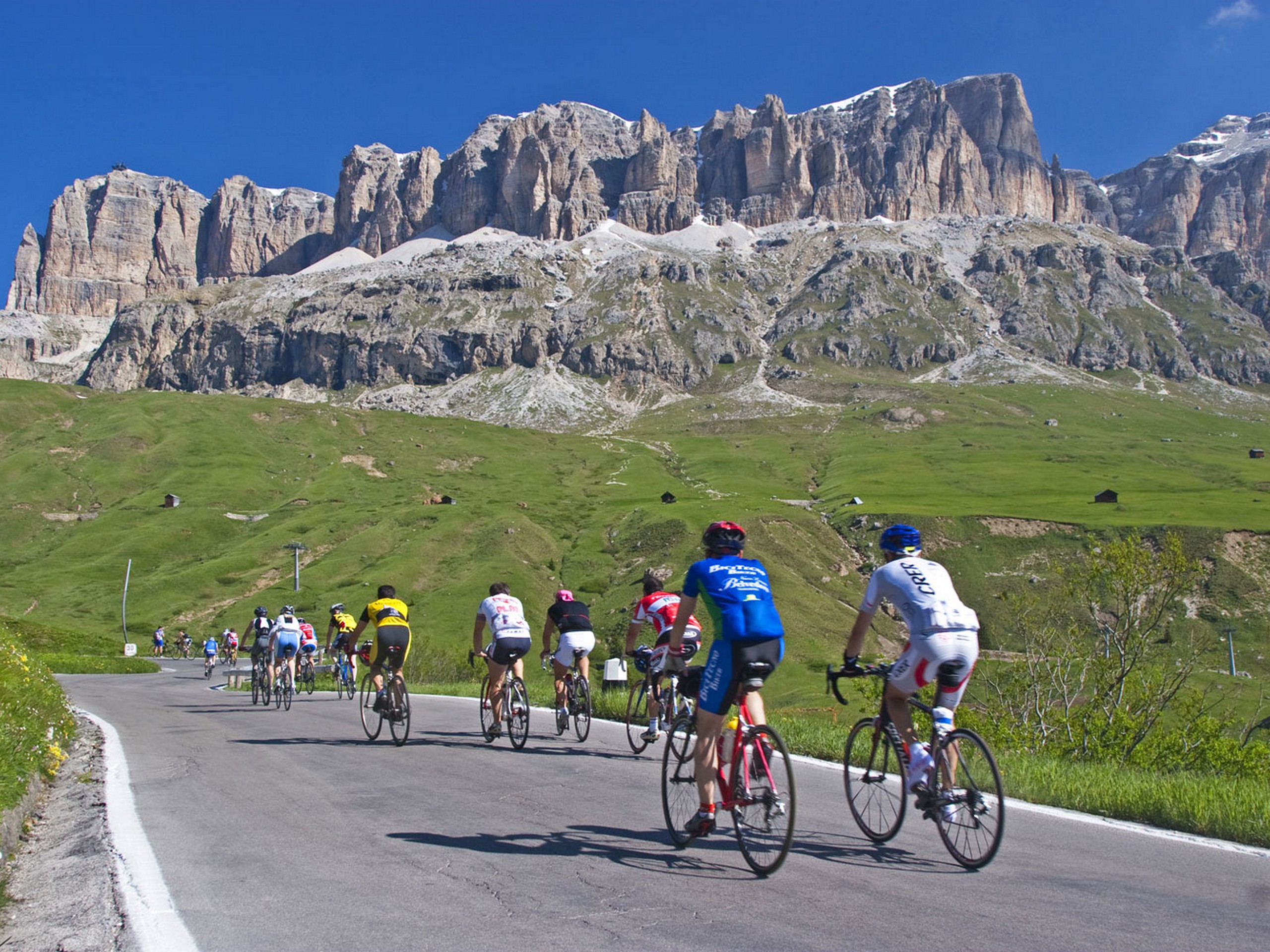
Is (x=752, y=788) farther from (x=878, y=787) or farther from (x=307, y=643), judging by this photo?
(x=307, y=643)

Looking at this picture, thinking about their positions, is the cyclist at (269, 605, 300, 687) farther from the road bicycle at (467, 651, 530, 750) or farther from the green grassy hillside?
the green grassy hillside

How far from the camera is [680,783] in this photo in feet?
26.6

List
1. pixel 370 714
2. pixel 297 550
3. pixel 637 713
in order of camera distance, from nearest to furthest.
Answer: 1. pixel 637 713
2. pixel 370 714
3. pixel 297 550

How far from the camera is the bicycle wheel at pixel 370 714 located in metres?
16.3

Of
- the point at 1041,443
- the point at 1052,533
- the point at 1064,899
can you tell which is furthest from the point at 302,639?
the point at 1041,443

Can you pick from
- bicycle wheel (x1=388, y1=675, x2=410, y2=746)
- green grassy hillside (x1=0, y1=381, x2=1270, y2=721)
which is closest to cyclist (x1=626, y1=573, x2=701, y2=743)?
bicycle wheel (x1=388, y1=675, x2=410, y2=746)

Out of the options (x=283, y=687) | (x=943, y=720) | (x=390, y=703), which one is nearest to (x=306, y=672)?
(x=283, y=687)

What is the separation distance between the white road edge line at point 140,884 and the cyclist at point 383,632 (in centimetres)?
464

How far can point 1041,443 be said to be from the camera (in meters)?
167

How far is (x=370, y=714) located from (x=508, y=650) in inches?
164

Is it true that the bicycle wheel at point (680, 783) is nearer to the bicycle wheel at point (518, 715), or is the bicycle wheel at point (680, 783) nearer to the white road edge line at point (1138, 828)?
the white road edge line at point (1138, 828)

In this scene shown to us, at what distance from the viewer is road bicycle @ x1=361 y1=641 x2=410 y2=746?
15617 millimetres

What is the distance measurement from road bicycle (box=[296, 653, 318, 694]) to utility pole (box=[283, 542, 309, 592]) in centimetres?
5528

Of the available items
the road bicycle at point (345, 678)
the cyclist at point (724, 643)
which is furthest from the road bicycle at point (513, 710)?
the road bicycle at point (345, 678)
